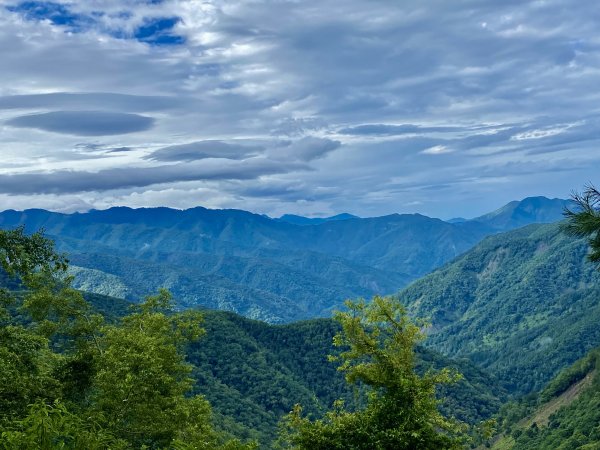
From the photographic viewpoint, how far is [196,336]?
47500 millimetres

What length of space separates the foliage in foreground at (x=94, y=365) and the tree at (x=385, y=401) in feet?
17.2

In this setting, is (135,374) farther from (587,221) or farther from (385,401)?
(587,221)

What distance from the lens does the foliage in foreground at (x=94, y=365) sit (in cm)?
2847

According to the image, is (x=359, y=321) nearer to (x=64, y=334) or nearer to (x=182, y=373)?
(x=182, y=373)

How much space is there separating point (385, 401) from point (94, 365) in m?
21.5

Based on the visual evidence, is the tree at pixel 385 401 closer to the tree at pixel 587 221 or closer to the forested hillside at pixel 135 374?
the forested hillside at pixel 135 374

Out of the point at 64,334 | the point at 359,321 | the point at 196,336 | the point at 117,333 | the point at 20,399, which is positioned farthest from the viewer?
the point at 196,336

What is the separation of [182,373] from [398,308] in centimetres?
2095

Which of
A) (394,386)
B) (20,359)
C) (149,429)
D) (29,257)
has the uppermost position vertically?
(29,257)

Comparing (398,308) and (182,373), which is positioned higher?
(398,308)

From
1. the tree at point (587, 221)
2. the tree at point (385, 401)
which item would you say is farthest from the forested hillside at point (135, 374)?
the tree at point (587, 221)

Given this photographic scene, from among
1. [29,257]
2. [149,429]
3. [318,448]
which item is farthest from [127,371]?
[318,448]

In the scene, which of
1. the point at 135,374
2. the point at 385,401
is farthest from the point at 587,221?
the point at 135,374

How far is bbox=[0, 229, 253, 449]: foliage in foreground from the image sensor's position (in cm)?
2847
